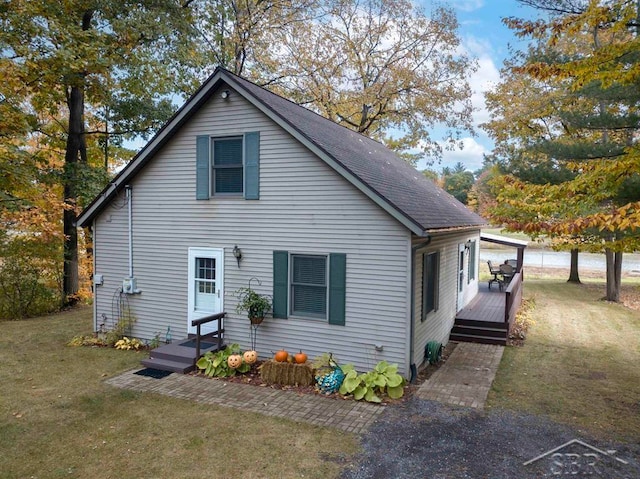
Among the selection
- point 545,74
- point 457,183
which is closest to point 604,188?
point 545,74

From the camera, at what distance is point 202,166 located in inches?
392

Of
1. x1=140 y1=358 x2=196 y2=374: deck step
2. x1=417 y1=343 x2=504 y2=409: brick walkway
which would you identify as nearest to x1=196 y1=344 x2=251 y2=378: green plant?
x1=140 y1=358 x2=196 y2=374: deck step

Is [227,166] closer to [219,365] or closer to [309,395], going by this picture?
[219,365]

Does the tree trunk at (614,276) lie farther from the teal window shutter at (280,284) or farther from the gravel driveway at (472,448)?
the teal window shutter at (280,284)

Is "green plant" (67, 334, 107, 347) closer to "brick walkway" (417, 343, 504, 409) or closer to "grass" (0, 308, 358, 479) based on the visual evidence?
"grass" (0, 308, 358, 479)

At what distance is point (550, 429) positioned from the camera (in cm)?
643

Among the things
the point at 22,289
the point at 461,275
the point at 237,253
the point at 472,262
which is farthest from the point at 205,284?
the point at 472,262

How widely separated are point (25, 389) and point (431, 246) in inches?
337

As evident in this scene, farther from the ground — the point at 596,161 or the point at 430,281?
the point at 596,161

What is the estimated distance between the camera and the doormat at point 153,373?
880 centimetres

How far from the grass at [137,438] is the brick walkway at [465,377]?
2.39 meters

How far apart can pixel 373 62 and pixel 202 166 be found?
16.4 meters

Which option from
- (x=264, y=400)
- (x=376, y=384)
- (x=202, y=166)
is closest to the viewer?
(x=264, y=400)

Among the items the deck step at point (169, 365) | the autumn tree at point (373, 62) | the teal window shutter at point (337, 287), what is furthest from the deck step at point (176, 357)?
the autumn tree at point (373, 62)
